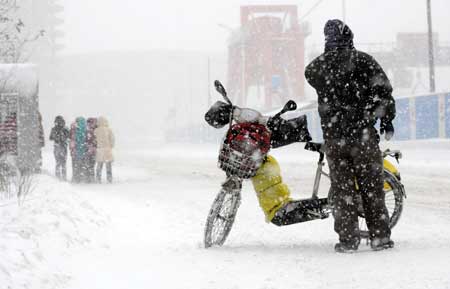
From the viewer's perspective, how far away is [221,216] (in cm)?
511

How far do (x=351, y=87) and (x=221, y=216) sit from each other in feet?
4.89

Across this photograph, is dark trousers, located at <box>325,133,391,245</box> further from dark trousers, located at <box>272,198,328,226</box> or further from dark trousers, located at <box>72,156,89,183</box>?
dark trousers, located at <box>72,156,89,183</box>

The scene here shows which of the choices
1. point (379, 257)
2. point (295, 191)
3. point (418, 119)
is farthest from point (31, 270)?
point (418, 119)

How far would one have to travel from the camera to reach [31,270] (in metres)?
3.78

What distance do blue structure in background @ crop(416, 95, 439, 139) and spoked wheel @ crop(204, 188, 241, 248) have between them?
58.2 feet

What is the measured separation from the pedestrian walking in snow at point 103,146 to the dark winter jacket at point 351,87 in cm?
1038

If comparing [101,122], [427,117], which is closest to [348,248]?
[101,122]

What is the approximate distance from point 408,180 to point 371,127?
314 inches

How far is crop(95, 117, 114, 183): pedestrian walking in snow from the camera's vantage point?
14.7 metres

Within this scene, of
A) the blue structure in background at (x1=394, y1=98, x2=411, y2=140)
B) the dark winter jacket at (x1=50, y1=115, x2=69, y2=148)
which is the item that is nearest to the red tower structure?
the blue structure in background at (x1=394, y1=98, x2=411, y2=140)

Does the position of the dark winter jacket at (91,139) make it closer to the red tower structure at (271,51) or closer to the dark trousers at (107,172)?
the dark trousers at (107,172)

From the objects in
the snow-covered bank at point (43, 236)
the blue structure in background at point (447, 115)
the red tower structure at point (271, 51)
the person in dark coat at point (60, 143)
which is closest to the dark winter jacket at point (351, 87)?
the snow-covered bank at point (43, 236)

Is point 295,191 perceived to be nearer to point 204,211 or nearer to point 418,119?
point 204,211

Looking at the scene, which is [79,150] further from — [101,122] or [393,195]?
[393,195]
